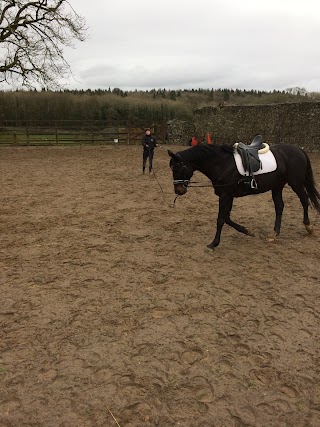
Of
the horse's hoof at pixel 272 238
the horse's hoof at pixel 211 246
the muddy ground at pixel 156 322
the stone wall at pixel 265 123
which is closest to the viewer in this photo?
the muddy ground at pixel 156 322

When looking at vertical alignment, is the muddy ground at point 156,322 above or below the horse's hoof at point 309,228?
below

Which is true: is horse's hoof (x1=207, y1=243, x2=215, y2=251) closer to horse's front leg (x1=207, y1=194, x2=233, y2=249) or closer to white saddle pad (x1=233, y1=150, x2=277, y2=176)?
horse's front leg (x1=207, y1=194, x2=233, y2=249)

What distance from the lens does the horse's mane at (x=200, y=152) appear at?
5398mm

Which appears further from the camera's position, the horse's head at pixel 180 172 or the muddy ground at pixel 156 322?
the horse's head at pixel 180 172

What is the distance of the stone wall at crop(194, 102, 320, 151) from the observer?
1658cm

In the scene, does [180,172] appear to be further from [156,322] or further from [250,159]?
[156,322]

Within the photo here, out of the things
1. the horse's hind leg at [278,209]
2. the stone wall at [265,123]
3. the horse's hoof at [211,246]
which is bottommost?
the horse's hoof at [211,246]

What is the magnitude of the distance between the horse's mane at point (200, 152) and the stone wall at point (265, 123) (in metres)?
13.0

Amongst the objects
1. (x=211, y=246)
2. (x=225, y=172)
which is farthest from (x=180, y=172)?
(x=211, y=246)

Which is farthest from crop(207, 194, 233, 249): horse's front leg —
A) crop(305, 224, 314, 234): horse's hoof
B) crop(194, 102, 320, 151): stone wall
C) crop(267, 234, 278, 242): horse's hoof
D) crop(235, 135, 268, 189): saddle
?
crop(194, 102, 320, 151): stone wall

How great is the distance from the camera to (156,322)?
364 centimetres

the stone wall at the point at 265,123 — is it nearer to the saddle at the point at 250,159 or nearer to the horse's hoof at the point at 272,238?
the horse's hoof at the point at 272,238

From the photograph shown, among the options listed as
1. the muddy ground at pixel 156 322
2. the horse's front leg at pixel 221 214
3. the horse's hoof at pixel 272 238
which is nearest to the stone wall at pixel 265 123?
the muddy ground at pixel 156 322

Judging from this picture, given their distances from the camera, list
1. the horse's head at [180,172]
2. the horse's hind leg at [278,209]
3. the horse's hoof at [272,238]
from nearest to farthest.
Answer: the horse's head at [180,172], the horse's hoof at [272,238], the horse's hind leg at [278,209]
